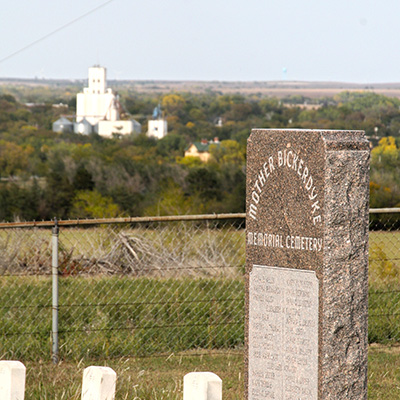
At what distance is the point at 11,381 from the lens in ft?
9.40

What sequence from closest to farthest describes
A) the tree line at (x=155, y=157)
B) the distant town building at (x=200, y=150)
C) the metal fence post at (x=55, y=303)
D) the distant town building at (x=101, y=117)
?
1. the metal fence post at (x=55, y=303)
2. the tree line at (x=155, y=157)
3. the distant town building at (x=200, y=150)
4. the distant town building at (x=101, y=117)

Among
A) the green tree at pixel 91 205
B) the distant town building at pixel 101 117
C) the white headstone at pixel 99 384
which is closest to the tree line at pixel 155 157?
the green tree at pixel 91 205

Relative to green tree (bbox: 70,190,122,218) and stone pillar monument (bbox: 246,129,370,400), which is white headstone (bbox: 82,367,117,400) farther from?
green tree (bbox: 70,190,122,218)

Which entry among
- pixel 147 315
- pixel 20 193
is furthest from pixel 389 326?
pixel 20 193

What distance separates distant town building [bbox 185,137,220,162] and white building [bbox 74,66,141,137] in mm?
6534

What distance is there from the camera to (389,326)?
816cm

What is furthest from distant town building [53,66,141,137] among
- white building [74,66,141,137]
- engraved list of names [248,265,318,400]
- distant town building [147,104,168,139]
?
engraved list of names [248,265,318,400]

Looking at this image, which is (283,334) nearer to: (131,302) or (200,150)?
(131,302)

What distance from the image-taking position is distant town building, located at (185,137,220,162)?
4058 cm

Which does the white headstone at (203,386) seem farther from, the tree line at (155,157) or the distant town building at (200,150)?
the distant town building at (200,150)

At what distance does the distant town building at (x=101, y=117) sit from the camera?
4778 centimetres

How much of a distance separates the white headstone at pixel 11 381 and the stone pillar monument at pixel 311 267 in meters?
1.67

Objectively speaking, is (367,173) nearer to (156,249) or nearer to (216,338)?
(216,338)

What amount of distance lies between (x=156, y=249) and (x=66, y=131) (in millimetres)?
37482
